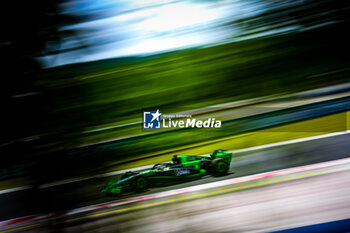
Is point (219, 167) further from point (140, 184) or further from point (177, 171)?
point (140, 184)

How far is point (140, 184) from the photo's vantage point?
3.57 m

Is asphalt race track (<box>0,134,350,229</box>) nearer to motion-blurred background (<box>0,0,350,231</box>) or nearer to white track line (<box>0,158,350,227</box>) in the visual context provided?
white track line (<box>0,158,350,227</box>)

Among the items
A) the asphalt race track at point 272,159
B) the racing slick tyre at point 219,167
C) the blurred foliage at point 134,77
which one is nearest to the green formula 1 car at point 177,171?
the racing slick tyre at point 219,167

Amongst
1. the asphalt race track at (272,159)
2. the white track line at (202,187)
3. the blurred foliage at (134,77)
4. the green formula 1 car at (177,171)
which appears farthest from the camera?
the asphalt race track at (272,159)

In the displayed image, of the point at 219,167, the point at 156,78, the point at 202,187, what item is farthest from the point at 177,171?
the point at 156,78

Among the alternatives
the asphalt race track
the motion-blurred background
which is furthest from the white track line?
the motion-blurred background

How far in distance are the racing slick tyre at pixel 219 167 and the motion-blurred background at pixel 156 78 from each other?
0.25m

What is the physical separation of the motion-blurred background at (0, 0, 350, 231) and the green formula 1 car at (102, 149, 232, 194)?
16 centimetres

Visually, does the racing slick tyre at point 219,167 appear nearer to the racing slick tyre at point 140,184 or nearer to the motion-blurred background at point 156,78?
the motion-blurred background at point 156,78

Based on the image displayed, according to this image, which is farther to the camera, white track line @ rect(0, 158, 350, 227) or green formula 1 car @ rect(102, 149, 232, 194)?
white track line @ rect(0, 158, 350, 227)

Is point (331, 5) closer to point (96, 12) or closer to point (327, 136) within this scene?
point (327, 136)

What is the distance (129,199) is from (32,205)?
1.82 metres

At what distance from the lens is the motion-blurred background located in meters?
1.78

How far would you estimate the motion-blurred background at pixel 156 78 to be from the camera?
69.9 inches
